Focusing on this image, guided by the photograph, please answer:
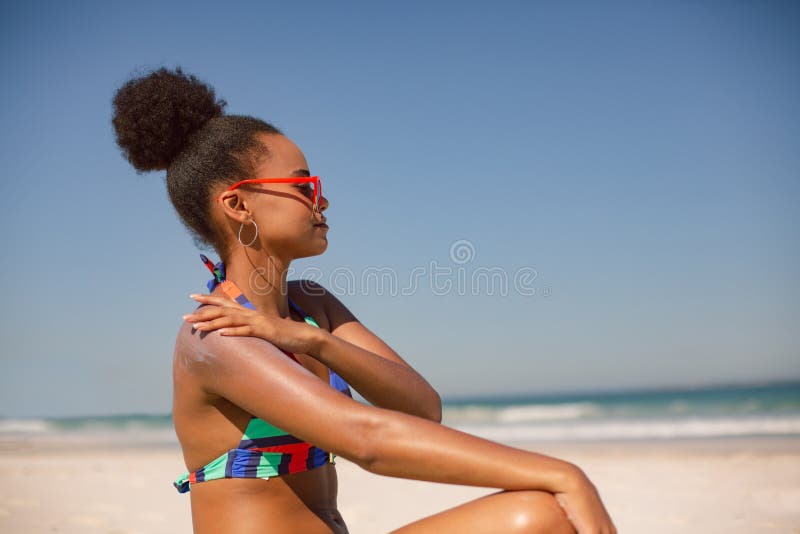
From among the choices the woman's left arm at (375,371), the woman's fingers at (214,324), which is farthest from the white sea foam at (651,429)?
the woman's fingers at (214,324)

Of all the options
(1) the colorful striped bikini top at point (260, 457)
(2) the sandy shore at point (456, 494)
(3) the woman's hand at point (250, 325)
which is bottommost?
(2) the sandy shore at point (456, 494)

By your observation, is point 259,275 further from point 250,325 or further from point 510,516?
point 510,516

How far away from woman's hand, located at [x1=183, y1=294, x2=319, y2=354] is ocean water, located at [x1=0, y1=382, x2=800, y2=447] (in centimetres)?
1333

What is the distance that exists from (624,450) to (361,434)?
11153mm

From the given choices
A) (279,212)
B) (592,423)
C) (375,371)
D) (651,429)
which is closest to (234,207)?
(279,212)

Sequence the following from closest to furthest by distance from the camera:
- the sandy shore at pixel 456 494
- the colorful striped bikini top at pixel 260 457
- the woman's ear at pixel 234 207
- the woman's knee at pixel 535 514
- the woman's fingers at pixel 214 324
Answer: the woman's knee at pixel 535 514 < the woman's fingers at pixel 214 324 < the colorful striped bikini top at pixel 260 457 < the woman's ear at pixel 234 207 < the sandy shore at pixel 456 494

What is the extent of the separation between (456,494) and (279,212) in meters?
5.89

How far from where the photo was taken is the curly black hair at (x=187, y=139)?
8.23 ft

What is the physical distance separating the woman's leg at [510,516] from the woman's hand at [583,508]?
0.7 inches

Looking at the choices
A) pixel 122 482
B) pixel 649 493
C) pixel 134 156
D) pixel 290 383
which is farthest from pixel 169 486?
pixel 290 383

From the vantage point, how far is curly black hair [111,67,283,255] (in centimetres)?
251

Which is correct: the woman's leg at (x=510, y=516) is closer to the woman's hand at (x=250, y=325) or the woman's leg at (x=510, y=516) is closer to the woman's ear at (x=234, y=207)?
the woman's hand at (x=250, y=325)

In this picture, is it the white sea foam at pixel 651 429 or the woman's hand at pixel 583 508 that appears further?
the white sea foam at pixel 651 429

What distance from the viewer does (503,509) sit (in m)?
1.68
